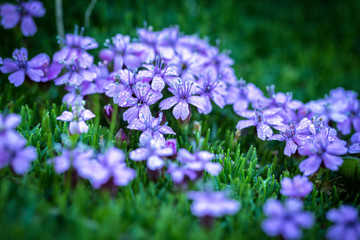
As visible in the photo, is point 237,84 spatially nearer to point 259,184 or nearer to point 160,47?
point 160,47

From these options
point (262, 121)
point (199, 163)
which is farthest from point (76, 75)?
point (262, 121)

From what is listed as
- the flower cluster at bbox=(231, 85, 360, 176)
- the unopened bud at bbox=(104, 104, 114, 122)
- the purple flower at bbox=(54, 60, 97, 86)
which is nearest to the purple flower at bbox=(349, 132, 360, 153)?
the flower cluster at bbox=(231, 85, 360, 176)

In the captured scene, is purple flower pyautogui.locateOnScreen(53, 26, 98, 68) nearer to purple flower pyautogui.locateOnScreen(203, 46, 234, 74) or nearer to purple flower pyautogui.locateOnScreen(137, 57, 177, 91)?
purple flower pyautogui.locateOnScreen(137, 57, 177, 91)

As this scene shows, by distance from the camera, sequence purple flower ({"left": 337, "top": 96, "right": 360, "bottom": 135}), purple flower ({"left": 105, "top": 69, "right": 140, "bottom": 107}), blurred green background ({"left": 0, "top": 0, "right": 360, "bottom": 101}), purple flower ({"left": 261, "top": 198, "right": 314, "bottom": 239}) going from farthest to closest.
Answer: blurred green background ({"left": 0, "top": 0, "right": 360, "bottom": 101}), purple flower ({"left": 337, "top": 96, "right": 360, "bottom": 135}), purple flower ({"left": 105, "top": 69, "right": 140, "bottom": 107}), purple flower ({"left": 261, "top": 198, "right": 314, "bottom": 239})

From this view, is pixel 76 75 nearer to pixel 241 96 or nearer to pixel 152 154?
pixel 152 154

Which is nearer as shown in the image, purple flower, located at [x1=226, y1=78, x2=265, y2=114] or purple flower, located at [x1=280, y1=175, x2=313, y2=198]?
purple flower, located at [x1=280, y1=175, x2=313, y2=198]

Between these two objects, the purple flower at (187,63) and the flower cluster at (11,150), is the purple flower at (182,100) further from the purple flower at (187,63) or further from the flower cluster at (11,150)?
the flower cluster at (11,150)

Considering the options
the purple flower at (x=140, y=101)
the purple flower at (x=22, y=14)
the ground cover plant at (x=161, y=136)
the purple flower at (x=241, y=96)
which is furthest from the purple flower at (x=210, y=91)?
the purple flower at (x=22, y=14)
